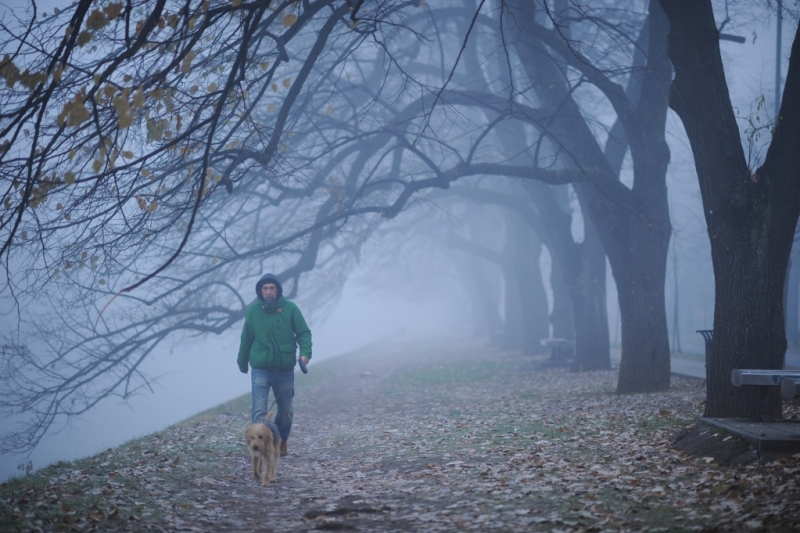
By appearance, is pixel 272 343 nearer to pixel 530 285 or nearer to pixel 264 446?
pixel 264 446

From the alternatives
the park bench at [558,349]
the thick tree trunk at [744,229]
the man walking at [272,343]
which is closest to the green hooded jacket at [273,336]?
the man walking at [272,343]

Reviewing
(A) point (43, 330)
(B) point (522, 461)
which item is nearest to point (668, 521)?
(B) point (522, 461)

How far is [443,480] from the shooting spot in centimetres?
707

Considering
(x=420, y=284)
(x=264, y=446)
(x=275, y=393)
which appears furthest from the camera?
(x=420, y=284)

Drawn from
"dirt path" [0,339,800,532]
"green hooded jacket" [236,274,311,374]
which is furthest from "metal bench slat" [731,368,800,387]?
"green hooded jacket" [236,274,311,374]

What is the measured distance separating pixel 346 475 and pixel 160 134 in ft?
15.1

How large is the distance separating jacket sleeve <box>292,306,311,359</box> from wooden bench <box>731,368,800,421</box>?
495cm

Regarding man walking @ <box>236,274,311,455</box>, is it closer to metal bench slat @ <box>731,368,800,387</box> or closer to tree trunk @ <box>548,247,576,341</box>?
metal bench slat @ <box>731,368,800,387</box>

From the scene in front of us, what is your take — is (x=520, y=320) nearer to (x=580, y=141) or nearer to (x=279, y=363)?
→ (x=580, y=141)

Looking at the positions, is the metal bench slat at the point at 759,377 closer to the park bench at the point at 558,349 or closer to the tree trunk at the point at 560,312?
the park bench at the point at 558,349

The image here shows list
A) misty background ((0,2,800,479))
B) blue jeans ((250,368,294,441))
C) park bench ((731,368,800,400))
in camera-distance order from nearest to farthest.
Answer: park bench ((731,368,800,400)) → blue jeans ((250,368,294,441)) → misty background ((0,2,800,479))

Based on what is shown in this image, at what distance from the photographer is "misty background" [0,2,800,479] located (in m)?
19.0

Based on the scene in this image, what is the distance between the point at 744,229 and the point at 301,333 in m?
5.53

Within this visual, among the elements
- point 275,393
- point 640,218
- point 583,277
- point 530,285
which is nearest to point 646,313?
point 640,218
